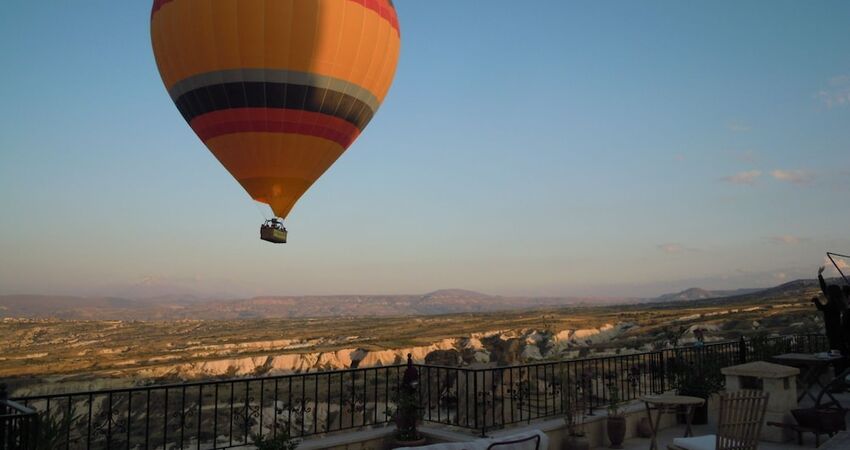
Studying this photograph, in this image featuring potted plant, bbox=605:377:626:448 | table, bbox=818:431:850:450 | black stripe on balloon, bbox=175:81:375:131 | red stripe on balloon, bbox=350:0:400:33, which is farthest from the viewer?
red stripe on balloon, bbox=350:0:400:33

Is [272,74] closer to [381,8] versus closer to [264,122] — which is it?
[264,122]

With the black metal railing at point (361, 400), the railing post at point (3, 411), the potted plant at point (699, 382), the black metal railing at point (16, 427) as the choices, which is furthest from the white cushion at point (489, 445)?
the potted plant at point (699, 382)

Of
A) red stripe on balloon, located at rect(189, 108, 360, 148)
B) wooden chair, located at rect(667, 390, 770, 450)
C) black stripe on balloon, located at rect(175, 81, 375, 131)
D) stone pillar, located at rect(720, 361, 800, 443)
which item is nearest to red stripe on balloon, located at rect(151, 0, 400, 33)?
black stripe on balloon, located at rect(175, 81, 375, 131)

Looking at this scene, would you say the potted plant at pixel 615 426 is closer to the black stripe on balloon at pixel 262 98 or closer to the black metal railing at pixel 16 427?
the black metal railing at pixel 16 427

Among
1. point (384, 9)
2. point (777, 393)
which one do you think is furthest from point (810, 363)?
point (384, 9)

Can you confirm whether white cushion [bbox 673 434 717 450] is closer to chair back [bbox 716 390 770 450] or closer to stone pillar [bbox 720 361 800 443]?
chair back [bbox 716 390 770 450]

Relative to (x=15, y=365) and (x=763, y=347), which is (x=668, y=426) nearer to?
(x=763, y=347)
